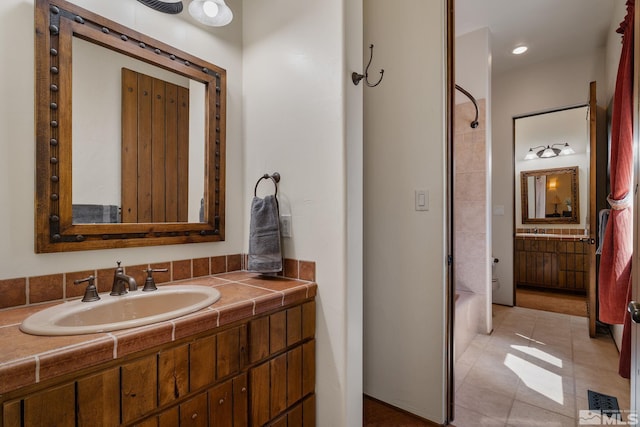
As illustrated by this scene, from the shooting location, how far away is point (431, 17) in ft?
5.52

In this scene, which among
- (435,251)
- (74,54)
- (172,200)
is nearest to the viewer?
(74,54)

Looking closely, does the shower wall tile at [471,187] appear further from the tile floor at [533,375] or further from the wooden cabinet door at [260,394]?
the wooden cabinet door at [260,394]

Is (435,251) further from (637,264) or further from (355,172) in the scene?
(637,264)

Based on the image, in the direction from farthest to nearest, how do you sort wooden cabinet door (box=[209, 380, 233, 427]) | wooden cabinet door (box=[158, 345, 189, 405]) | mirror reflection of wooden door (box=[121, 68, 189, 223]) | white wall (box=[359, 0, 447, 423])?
white wall (box=[359, 0, 447, 423]) → mirror reflection of wooden door (box=[121, 68, 189, 223]) → wooden cabinet door (box=[209, 380, 233, 427]) → wooden cabinet door (box=[158, 345, 189, 405])

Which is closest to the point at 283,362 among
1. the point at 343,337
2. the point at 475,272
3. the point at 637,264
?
the point at 343,337

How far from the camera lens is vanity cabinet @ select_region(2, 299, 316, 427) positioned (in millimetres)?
727

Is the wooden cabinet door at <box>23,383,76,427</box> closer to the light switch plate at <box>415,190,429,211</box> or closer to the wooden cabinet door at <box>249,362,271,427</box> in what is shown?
the wooden cabinet door at <box>249,362,271,427</box>

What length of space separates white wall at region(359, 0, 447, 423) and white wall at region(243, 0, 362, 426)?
1.49 ft

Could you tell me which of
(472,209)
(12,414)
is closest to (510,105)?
(472,209)

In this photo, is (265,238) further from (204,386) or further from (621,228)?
(621,228)

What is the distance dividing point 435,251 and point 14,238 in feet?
5.90

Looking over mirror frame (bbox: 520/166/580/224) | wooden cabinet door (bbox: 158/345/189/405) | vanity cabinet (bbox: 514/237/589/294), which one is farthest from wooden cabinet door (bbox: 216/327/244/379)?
mirror frame (bbox: 520/166/580/224)

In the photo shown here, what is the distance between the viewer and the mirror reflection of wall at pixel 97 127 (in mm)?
1176

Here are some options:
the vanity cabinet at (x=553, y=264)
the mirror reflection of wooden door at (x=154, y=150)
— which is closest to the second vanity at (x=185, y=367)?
the mirror reflection of wooden door at (x=154, y=150)
